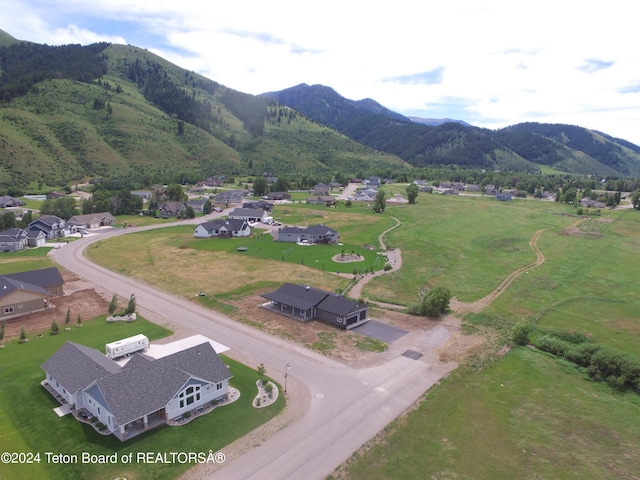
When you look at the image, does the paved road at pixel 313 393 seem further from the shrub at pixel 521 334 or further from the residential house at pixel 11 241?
the residential house at pixel 11 241

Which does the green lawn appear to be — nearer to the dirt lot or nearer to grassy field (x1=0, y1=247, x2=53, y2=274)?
the dirt lot

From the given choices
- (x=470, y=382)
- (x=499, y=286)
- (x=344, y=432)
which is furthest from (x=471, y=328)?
(x=344, y=432)

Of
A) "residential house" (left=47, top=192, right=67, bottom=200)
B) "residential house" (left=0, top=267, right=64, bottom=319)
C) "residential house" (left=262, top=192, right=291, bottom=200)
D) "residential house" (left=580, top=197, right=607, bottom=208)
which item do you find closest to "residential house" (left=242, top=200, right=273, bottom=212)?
"residential house" (left=262, top=192, right=291, bottom=200)

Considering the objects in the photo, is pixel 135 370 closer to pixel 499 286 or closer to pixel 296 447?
pixel 296 447

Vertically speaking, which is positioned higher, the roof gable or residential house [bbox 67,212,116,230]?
the roof gable

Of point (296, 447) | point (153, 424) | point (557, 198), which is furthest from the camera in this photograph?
point (557, 198)

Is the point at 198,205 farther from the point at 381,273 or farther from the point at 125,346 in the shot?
the point at 125,346
